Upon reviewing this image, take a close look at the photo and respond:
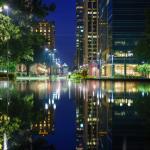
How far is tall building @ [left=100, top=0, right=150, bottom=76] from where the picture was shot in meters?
136

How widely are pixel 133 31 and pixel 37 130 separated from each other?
129 m

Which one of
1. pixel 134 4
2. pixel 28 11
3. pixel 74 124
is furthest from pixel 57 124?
pixel 134 4

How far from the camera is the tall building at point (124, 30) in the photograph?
13600cm

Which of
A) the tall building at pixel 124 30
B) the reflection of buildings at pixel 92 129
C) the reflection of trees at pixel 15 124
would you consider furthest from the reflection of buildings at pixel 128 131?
the tall building at pixel 124 30

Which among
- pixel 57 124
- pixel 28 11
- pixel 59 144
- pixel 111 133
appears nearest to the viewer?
pixel 59 144

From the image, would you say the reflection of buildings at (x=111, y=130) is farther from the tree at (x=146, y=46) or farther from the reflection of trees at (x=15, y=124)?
the tree at (x=146, y=46)

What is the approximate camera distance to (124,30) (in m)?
138

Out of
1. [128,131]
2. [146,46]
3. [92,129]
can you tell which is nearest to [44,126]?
[92,129]

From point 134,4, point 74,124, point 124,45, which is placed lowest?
point 74,124

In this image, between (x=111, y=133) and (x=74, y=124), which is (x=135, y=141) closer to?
(x=111, y=133)

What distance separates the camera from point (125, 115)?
50.4ft

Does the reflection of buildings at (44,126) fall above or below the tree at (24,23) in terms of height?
below

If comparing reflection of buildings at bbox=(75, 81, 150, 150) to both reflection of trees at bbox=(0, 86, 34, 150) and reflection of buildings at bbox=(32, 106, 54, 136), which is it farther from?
reflection of trees at bbox=(0, 86, 34, 150)

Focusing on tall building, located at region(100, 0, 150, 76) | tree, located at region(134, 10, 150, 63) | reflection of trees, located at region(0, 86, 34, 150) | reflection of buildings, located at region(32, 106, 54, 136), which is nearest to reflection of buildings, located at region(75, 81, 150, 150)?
reflection of buildings, located at region(32, 106, 54, 136)
